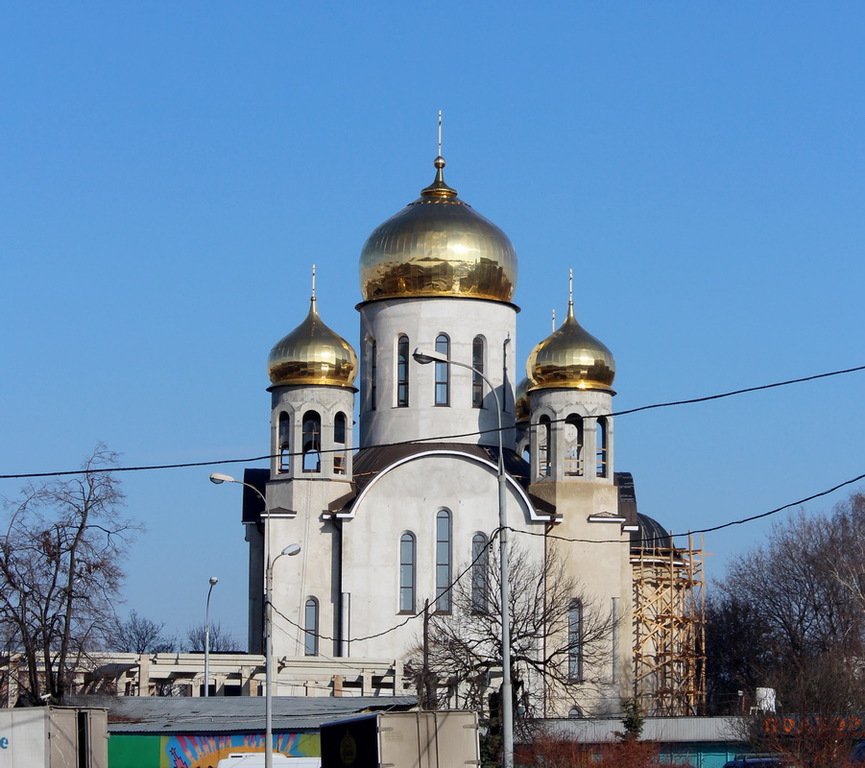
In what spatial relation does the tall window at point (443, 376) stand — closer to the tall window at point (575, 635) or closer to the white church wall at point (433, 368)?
the white church wall at point (433, 368)

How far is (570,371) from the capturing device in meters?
47.0

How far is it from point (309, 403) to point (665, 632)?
12971 millimetres

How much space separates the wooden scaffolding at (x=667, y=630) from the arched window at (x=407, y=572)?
630 cm

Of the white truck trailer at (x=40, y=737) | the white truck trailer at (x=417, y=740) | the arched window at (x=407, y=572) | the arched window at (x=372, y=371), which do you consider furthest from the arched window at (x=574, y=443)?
the white truck trailer at (x=40, y=737)

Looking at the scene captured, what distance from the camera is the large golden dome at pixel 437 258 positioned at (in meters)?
47.9

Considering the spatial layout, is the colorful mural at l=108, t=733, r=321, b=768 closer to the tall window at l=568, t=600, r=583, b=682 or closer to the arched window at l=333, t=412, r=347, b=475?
the tall window at l=568, t=600, r=583, b=682

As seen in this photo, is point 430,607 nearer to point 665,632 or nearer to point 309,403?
point 309,403

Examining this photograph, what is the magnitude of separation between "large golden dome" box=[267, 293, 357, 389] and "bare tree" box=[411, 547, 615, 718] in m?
5.72

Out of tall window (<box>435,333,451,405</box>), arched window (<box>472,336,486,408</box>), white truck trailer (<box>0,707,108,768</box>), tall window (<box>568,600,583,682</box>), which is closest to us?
white truck trailer (<box>0,707,108,768</box>)

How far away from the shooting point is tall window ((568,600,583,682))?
44906 mm

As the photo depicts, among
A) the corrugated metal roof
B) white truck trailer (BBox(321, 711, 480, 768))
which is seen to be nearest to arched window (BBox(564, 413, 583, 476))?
the corrugated metal roof

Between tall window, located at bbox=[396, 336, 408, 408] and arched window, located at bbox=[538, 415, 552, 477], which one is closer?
arched window, located at bbox=[538, 415, 552, 477]

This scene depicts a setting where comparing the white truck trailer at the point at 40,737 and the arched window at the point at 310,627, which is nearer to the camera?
the white truck trailer at the point at 40,737

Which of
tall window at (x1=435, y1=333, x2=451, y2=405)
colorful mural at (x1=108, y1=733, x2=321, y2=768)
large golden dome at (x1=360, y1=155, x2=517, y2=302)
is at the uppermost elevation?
large golden dome at (x1=360, y1=155, x2=517, y2=302)
